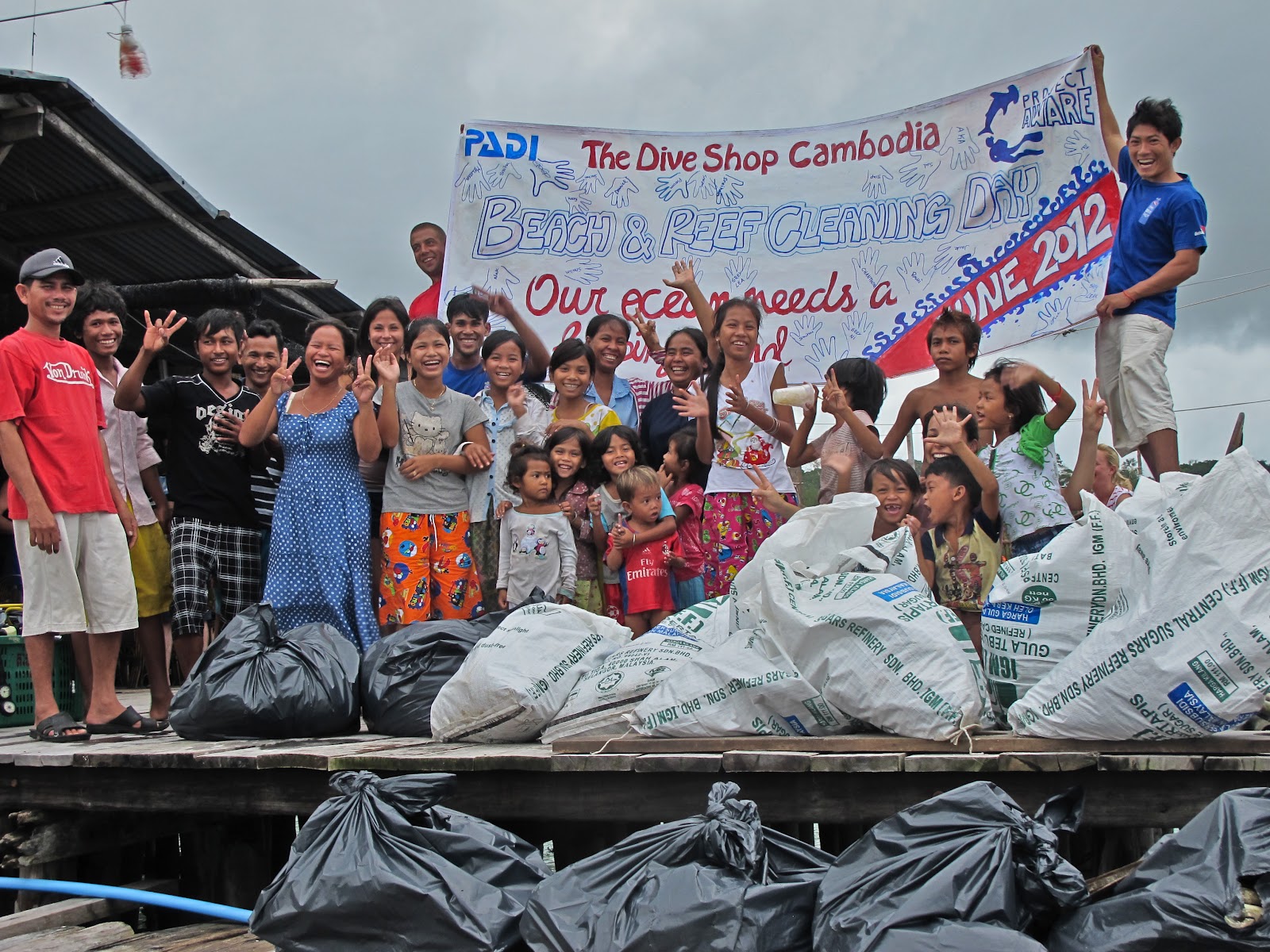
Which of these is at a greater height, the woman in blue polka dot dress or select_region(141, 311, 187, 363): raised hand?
select_region(141, 311, 187, 363): raised hand

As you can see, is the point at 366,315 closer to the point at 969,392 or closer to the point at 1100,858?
the point at 969,392

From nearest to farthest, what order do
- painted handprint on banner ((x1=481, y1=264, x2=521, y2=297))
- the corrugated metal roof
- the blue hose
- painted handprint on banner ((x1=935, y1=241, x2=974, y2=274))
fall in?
the blue hose < painted handprint on banner ((x1=935, y1=241, x2=974, y2=274)) < painted handprint on banner ((x1=481, y1=264, x2=521, y2=297)) < the corrugated metal roof

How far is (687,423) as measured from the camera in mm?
5742

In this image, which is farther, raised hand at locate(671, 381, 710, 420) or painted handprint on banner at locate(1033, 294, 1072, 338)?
painted handprint on banner at locate(1033, 294, 1072, 338)

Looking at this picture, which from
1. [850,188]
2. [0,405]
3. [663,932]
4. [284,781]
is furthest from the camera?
[850,188]

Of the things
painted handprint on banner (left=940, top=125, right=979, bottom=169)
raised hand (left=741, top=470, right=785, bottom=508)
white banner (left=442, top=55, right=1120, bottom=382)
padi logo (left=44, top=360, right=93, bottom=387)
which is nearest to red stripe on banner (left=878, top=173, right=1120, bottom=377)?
white banner (left=442, top=55, right=1120, bottom=382)

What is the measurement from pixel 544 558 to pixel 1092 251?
10.6 ft

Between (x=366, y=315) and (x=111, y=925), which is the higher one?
(x=366, y=315)

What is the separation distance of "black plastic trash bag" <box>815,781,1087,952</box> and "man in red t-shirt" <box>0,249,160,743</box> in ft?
10.7

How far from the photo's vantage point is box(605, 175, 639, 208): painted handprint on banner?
6785mm

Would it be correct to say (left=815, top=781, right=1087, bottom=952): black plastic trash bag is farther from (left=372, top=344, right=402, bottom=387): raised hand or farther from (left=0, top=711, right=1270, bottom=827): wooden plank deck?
(left=372, top=344, right=402, bottom=387): raised hand

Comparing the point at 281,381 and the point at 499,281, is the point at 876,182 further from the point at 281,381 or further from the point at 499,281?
the point at 281,381

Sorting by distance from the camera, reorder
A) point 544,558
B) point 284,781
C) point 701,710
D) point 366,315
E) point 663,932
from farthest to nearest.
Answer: point 366,315
point 544,558
point 284,781
point 701,710
point 663,932

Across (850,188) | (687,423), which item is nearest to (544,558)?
(687,423)
